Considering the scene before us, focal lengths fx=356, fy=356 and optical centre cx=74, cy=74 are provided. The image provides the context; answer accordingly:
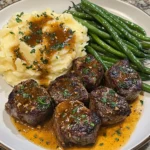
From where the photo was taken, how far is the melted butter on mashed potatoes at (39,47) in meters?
5.62

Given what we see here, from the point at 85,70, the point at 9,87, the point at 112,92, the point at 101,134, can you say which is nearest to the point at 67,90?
the point at 85,70

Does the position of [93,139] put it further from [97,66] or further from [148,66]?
[148,66]

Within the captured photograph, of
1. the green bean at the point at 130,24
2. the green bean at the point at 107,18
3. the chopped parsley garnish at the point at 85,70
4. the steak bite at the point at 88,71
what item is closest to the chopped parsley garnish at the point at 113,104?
the steak bite at the point at 88,71

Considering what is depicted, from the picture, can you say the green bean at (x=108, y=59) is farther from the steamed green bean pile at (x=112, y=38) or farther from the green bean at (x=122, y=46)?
the green bean at (x=122, y=46)

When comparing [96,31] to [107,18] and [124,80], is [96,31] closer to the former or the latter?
[107,18]

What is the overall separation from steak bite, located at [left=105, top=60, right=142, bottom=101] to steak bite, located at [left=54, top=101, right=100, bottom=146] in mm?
725

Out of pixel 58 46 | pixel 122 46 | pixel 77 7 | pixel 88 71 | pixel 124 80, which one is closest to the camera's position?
pixel 124 80

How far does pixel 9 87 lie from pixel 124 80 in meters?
1.84

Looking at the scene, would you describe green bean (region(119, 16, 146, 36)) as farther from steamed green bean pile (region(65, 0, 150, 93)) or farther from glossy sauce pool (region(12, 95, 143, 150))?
glossy sauce pool (region(12, 95, 143, 150))

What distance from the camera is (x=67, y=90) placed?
523 centimetres

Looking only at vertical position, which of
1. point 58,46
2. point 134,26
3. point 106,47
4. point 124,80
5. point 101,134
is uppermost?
point 58,46

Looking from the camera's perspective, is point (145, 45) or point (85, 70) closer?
point (85, 70)

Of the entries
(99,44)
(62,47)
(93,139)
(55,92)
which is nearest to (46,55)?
(62,47)

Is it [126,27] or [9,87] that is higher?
[126,27]
